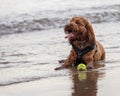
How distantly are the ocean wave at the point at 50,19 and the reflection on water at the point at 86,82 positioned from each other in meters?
6.58

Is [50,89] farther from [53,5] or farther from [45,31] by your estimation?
[53,5]

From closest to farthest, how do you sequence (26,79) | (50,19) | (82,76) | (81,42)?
(26,79), (82,76), (81,42), (50,19)

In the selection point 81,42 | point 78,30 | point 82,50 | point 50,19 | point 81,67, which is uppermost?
point 78,30

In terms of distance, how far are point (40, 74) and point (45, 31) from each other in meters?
6.64

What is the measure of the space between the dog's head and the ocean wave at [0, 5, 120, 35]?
6036mm

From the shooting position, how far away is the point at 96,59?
8023mm

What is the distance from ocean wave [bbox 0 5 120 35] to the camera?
14.0m

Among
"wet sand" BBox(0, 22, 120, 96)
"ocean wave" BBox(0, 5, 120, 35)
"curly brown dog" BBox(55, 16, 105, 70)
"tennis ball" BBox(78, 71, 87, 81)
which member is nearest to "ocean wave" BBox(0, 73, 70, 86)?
"wet sand" BBox(0, 22, 120, 96)

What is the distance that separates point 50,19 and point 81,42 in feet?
25.5

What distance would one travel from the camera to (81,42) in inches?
297

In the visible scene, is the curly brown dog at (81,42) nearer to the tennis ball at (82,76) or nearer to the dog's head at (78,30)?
the dog's head at (78,30)

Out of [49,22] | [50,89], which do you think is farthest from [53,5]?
[50,89]

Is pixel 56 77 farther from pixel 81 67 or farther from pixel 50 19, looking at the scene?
pixel 50 19

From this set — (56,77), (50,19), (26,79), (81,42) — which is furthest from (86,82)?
(50,19)
